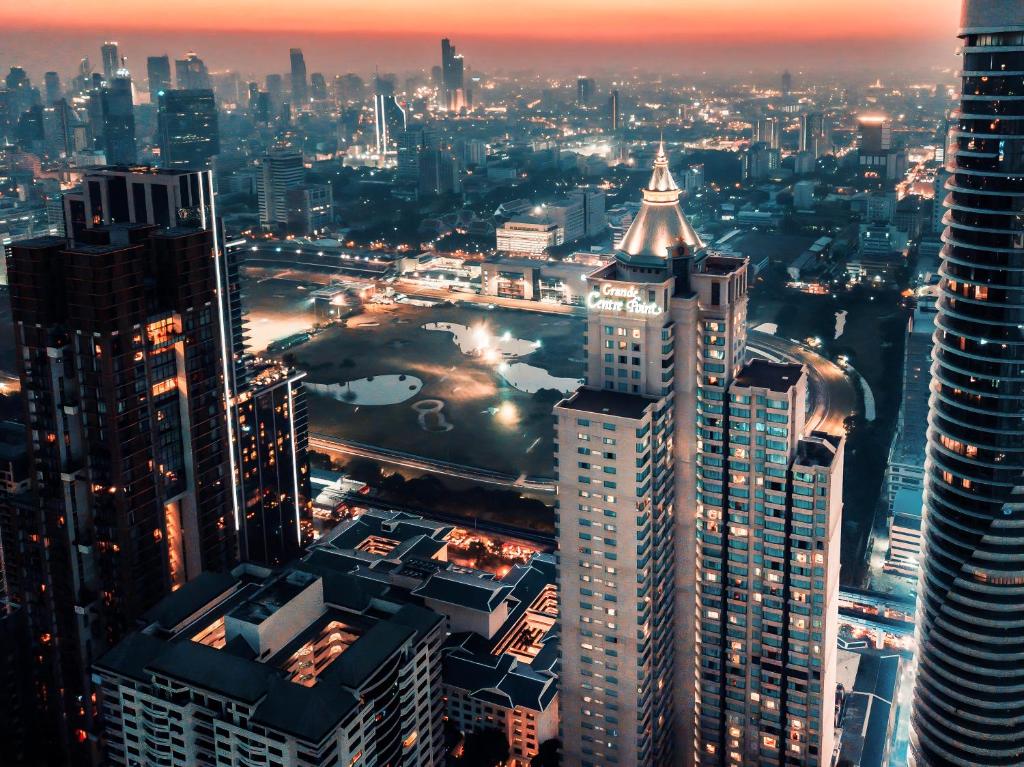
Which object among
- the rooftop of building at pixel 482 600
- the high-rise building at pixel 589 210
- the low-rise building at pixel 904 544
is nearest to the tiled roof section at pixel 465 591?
the rooftop of building at pixel 482 600

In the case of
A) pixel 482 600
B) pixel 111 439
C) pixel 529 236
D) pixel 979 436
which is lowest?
pixel 482 600

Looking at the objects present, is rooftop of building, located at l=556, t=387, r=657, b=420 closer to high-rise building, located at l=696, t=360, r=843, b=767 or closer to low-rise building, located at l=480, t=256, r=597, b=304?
high-rise building, located at l=696, t=360, r=843, b=767

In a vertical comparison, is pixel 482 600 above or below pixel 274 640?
below

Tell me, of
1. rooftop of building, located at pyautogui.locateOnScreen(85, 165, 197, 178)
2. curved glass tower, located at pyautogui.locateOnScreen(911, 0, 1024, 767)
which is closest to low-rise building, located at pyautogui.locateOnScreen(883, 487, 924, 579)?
curved glass tower, located at pyautogui.locateOnScreen(911, 0, 1024, 767)

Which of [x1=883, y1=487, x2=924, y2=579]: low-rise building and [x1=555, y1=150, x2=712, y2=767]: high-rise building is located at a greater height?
[x1=555, y1=150, x2=712, y2=767]: high-rise building

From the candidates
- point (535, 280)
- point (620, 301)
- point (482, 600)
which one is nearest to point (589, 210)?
point (535, 280)

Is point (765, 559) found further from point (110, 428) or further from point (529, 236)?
point (529, 236)

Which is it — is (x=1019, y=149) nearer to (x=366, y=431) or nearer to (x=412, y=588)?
(x=412, y=588)
